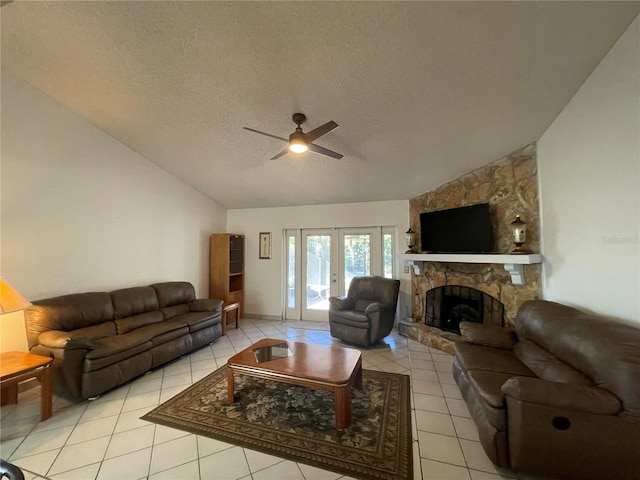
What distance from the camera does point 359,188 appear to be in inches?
177

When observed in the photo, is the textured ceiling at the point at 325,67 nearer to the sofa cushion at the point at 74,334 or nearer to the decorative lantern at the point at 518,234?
the decorative lantern at the point at 518,234

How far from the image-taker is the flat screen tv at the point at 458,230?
341 cm

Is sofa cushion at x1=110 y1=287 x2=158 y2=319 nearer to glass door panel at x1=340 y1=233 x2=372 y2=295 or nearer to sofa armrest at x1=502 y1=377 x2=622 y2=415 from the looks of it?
glass door panel at x1=340 y1=233 x2=372 y2=295

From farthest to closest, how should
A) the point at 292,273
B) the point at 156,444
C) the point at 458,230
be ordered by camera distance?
the point at 292,273
the point at 458,230
the point at 156,444

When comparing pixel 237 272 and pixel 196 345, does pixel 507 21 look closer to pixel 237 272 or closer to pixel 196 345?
pixel 196 345

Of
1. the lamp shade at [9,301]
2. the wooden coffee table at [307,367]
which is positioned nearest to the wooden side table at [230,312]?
the wooden coffee table at [307,367]

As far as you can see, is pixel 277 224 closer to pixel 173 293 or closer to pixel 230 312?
pixel 230 312

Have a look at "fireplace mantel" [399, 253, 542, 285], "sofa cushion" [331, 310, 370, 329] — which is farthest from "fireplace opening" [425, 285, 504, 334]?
"sofa cushion" [331, 310, 370, 329]

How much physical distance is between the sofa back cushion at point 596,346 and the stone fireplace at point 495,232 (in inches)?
37.5

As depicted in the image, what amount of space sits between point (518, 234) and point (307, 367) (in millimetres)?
2748

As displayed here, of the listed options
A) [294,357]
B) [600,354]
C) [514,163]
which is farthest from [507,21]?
[294,357]

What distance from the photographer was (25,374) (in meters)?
2.12

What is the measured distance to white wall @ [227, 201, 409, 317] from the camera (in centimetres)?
493

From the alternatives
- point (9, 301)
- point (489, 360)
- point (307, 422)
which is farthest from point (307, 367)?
point (9, 301)
